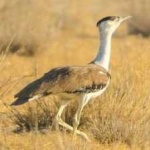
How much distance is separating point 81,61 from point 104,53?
23.2 feet

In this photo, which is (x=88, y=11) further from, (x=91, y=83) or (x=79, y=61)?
(x=91, y=83)

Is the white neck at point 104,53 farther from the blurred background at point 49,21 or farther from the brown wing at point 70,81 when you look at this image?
the blurred background at point 49,21

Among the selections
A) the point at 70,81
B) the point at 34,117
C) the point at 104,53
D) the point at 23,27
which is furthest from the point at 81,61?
A: the point at 70,81

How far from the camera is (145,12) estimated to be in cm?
2075

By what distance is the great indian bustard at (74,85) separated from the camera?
7641mm

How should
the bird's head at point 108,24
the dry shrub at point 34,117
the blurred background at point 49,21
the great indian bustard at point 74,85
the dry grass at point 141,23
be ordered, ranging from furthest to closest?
the dry grass at point 141,23, the blurred background at point 49,21, the dry shrub at point 34,117, the bird's head at point 108,24, the great indian bustard at point 74,85

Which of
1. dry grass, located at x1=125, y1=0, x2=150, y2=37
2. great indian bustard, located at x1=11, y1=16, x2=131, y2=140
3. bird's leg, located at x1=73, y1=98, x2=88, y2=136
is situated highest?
great indian bustard, located at x1=11, y1=16, x2=131, y2=140

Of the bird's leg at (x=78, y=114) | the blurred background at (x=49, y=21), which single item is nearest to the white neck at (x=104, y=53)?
the bird's leg at (x=78, y=114)

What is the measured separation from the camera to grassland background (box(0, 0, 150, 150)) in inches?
319

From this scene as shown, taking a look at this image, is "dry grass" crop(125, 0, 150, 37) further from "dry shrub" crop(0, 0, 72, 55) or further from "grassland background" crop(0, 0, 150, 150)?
"dry shrub" crop(0, 0, 72, 55)

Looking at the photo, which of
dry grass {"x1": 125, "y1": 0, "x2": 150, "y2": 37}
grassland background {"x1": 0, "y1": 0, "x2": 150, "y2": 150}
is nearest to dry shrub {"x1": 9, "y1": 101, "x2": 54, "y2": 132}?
grassland background {"x1": 0, "y1": 0, "x2": 150, "y2": 150}

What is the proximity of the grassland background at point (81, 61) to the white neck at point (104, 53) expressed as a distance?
0.54 meters

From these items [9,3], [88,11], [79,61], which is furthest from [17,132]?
[88,11]

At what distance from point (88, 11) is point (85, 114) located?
1768 cm
